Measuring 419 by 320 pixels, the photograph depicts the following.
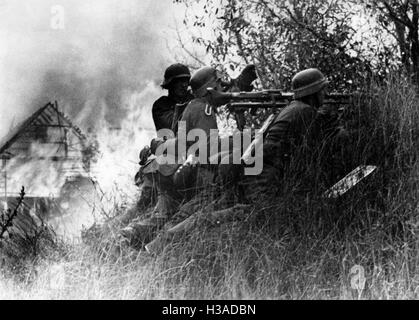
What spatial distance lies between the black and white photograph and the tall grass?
0.05 ft

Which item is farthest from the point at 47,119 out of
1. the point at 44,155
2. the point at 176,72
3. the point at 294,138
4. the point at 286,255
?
the point at 286,255

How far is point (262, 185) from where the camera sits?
26.7 feet

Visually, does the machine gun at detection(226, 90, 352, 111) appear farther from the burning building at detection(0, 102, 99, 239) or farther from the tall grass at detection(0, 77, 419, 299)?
the burning building at detection(0, 102, 99, 239)

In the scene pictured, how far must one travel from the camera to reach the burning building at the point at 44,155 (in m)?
16.9

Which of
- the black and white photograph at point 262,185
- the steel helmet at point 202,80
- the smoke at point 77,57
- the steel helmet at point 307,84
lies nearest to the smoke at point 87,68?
the smoke at point 77,57

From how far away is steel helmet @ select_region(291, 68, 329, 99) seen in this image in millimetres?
8562

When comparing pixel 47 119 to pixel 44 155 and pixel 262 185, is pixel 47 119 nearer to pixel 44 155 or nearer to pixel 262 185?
pixel 44 155

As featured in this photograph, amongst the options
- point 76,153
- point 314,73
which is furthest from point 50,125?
point 314,73

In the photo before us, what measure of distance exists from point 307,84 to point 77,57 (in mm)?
10355

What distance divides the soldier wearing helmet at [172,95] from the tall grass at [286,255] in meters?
2.31

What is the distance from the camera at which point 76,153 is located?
18.1m

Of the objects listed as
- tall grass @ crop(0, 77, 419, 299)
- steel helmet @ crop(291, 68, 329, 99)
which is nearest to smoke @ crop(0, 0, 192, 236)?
steel helmet @ crop(291, 68, 329, 99)

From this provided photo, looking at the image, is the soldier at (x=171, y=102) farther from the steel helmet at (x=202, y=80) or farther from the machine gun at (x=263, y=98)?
the machine gun at (x=263, y=98)
